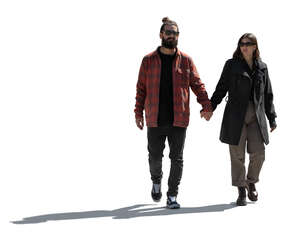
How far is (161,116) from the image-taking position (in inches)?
317

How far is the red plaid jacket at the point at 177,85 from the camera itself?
7996 millimetres

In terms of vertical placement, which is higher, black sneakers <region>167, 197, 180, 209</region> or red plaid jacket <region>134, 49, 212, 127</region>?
red plaid jacket <region>134, 49, 212, 127</region>

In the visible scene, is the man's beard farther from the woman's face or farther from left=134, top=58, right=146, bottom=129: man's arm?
the woman's face

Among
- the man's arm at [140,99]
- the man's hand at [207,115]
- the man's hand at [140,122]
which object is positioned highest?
the man's arm at [140,99]

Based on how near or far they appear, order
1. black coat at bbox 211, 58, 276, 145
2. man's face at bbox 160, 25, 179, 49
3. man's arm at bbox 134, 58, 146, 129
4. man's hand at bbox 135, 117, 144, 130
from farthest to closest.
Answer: man's hand at bbox 135, 117, 144, 130, man's arm at bbox 134, 58, 146, 129, black coat at bbox 211, 58, 276, 145, man's face at bbox 160, 25, 179, 49

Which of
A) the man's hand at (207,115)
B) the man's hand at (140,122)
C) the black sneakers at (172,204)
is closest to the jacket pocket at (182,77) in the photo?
the man's hand at (207,115)

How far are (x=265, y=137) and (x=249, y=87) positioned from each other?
0.76 m

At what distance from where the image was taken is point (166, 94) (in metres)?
8.05

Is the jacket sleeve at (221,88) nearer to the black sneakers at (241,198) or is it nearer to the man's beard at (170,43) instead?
the man's beard at (170,43)

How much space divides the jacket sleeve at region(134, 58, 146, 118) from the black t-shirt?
300 mm

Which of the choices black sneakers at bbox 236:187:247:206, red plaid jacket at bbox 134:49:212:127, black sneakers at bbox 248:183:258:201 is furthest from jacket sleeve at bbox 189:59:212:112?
black sneakers at bbox 248:183:258:201

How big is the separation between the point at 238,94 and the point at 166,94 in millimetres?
980

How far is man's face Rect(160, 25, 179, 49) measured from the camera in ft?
26.0

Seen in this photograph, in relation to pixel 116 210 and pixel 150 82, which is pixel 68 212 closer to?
pixel 116 210
